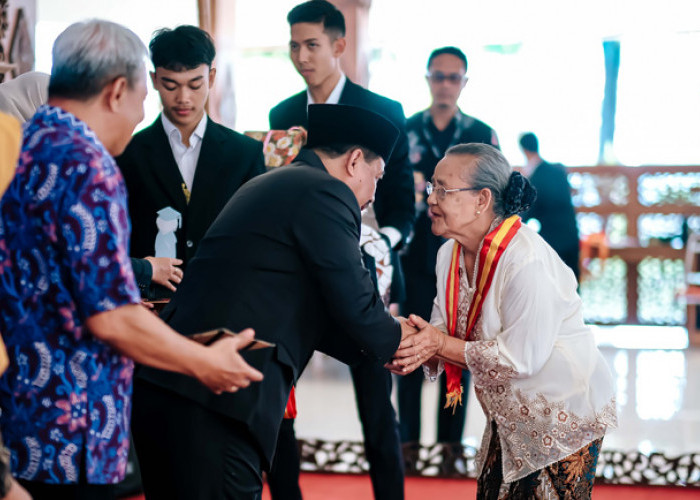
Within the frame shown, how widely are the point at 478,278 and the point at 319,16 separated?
1.24 m

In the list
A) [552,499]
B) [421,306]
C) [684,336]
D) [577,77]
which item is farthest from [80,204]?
[577,77]

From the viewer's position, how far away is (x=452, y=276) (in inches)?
97.2

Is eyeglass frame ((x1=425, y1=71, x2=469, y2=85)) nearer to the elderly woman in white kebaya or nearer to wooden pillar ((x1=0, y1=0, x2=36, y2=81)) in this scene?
the elderly woman in white kebaya

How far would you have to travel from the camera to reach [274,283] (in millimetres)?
1930

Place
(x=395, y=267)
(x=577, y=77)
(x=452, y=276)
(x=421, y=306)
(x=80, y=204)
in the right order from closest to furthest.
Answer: (x=80, y=204) → (x=452, y=276) → (x=395, y=267) → (x=421, y=306) → (x=577, y=77)

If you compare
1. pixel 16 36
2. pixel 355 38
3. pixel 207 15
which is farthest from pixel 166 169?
pixel 355 38

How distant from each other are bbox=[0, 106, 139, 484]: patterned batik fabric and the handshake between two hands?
900 mm

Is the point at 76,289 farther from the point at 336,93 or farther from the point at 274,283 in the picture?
the point at 336,93

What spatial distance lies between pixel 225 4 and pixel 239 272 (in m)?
2.54

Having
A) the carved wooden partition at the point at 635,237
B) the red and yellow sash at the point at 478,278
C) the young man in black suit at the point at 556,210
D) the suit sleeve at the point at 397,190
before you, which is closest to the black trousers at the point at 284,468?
the red and yellow sash at the point at 478,278

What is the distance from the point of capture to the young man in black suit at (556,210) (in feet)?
18.2

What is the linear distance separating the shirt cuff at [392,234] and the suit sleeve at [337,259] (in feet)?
3.25

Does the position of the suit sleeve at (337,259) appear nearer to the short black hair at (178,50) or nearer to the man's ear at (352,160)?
the man's ear at (352,160)

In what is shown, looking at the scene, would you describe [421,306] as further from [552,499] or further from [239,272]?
[239,272]
